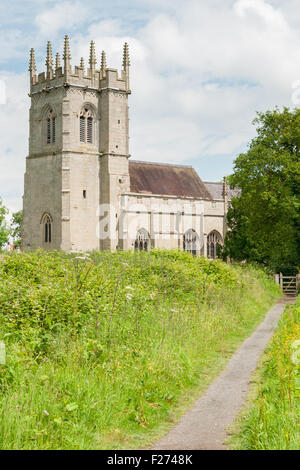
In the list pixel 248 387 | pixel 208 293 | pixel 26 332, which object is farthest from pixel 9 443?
pixel 208 293

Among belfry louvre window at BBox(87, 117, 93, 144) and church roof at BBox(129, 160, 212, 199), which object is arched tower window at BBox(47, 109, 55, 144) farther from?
church roof at BBox(129, 160, 212, 199)

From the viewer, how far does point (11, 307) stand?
346 inches

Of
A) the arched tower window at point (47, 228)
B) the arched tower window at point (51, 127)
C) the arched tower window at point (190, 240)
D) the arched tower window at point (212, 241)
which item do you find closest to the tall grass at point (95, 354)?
the arched tower window at point (47, 228)

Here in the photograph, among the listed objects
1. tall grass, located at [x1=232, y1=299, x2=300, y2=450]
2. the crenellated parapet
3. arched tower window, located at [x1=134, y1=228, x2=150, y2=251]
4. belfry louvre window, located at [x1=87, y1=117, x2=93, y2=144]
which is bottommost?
tall grass, located at [x1=232, y1=299, x2=300, y2=450]

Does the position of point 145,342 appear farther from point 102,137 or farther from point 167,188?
point 167,188

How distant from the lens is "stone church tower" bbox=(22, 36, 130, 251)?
4128cm

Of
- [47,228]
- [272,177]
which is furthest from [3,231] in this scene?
[272,177]

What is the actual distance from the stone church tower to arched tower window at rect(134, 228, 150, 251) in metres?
2.62

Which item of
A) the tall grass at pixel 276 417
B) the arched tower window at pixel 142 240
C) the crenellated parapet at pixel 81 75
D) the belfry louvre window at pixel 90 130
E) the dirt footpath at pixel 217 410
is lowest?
the dirt footpath at pixel 217 410

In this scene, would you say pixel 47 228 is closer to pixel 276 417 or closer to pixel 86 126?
pixel 86 126

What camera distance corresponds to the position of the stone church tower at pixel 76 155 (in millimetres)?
41281

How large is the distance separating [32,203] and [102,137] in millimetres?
8267

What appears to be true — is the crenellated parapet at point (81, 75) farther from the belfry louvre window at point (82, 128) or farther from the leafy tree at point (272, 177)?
the leafy tree at point (272, 177)

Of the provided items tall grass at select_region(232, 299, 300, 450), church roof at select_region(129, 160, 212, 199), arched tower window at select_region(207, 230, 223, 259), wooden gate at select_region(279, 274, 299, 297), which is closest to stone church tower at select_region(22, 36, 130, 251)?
church roof at select_region(129, 160, 212, 199)
